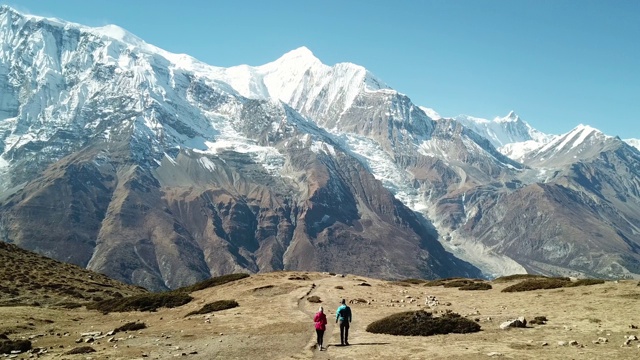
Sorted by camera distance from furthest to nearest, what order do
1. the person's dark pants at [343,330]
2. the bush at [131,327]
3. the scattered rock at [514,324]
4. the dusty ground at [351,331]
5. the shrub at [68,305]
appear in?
the shrub at [68,305] < the bush at [131,327] < the scattered rock at [514,324] < the person's dark pants at [343,330] < the dusty ground at [351,331]

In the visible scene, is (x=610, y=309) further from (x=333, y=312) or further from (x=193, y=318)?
(x=193, y=318)

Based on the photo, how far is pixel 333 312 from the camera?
5131cm

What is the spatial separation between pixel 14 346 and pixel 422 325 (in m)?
28.7

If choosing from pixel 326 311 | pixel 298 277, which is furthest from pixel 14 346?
pixel 298 277

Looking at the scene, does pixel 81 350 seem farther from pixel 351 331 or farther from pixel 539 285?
pixel 539 285

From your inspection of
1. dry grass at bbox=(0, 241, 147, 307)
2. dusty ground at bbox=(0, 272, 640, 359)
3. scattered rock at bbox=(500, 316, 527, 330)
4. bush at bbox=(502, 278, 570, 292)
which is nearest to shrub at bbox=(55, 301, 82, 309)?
dry grass at bbox=(0, 241, 147, 307)

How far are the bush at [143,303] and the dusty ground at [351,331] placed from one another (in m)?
1.83

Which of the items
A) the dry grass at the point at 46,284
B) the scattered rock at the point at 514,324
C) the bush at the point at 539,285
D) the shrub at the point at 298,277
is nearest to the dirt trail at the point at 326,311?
the shrub at the point at 298,277

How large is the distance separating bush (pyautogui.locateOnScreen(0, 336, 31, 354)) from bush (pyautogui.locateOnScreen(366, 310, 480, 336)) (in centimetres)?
2485

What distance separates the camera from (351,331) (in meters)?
41.2

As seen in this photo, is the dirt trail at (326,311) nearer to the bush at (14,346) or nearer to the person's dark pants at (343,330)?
the person's dark pants at (343,330)

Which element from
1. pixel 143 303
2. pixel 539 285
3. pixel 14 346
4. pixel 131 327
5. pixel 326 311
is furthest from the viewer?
pixel 143 303

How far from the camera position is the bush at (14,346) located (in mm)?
35725

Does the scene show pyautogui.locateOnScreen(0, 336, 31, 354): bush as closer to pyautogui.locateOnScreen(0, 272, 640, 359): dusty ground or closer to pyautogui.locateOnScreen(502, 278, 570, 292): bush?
pyautogui.locateOnScreen(0, 272, 640, 359): dusty ground
